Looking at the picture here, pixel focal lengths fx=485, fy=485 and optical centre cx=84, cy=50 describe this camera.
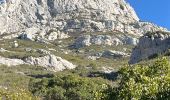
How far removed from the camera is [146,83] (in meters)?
42.4

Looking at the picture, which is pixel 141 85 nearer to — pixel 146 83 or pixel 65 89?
pixel 146 83

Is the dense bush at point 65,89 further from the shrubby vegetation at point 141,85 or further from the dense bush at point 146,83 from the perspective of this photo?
the dense bush at point 146,83

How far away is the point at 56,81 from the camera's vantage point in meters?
115

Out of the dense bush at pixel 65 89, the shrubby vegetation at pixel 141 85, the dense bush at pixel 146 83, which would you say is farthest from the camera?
the dense bush at pixel 65 89

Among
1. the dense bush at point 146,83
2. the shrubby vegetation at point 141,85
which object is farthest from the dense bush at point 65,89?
the dense bush at point 146,83

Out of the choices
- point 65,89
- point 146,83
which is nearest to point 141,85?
point 146,83

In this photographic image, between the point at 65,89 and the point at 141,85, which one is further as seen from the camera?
the point at 65,89

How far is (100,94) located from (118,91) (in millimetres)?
2108

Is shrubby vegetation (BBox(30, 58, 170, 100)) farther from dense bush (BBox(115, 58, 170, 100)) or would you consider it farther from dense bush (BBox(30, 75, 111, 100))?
dense bush (BBox(30, 75, 111, 100))

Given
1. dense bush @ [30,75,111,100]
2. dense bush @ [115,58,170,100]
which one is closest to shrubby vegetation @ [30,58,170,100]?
dense bush @ [115,58,170,100]

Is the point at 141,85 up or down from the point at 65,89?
up

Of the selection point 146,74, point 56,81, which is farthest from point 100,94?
point 56,81

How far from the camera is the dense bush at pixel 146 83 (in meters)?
38.1

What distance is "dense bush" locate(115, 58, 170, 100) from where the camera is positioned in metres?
38.1
